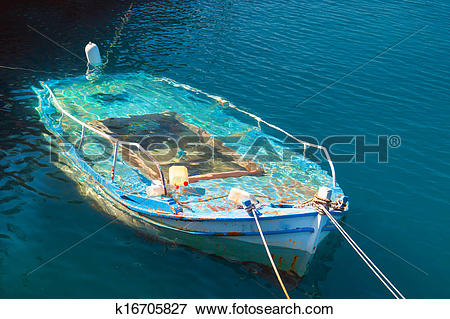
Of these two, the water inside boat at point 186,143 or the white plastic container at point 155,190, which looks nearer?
the white plastic container at point 155,190

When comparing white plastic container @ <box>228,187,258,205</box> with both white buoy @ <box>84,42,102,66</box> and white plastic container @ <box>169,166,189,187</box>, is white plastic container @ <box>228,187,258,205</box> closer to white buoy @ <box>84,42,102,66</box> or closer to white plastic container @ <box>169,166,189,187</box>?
white plastic container @ <box>169,166,189,187</box>

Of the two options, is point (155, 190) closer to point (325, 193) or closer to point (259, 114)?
point (325, 193)

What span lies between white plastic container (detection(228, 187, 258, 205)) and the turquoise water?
6.34ft

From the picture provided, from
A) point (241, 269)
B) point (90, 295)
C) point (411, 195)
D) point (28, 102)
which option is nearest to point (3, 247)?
point (90, 295)

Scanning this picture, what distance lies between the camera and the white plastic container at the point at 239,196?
1194 cm

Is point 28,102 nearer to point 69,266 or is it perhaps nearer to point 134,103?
point 134,103

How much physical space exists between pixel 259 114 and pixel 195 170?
7896 mm

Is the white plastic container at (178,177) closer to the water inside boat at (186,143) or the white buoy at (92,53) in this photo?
the water inside boat at (186,143)

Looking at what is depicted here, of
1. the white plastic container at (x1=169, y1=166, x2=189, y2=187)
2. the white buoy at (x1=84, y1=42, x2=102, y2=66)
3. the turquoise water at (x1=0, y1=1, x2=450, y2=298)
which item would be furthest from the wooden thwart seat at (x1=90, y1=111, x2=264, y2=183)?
the white buoy at (x1=84, y1=42, x2=102, y2=66)

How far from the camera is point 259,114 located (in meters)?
21.2

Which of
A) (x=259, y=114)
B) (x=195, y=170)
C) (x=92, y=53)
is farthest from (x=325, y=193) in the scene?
(x=92, y=53)

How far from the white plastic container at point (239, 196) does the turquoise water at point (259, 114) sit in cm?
193

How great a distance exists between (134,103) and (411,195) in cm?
1213

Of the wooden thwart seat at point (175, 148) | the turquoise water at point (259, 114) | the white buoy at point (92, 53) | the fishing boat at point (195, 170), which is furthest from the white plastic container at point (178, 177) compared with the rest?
the white buoy at point (92, 53)
